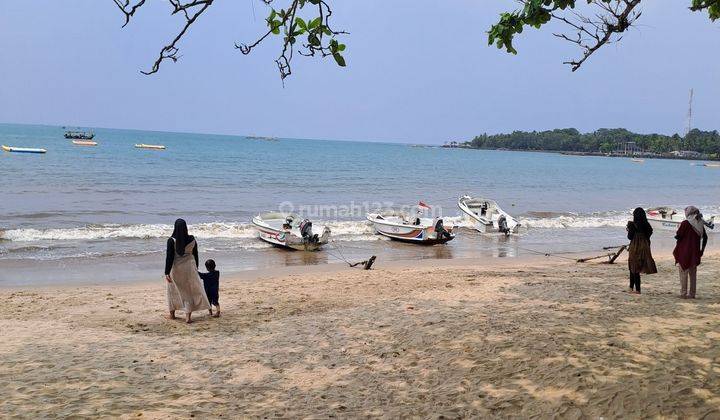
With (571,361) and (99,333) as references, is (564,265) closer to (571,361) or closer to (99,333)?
(571,361)

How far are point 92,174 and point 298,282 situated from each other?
37.2 metres

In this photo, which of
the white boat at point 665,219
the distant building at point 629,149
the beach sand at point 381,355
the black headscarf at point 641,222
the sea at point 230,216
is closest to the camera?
the beach sand at point 381,355

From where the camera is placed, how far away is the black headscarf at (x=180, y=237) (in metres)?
7.50

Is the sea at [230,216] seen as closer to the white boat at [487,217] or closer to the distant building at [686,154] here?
the white boat at [487,217]

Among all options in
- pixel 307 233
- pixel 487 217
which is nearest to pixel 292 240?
pixel 307 233

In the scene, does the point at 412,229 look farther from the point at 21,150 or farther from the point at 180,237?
the point at 21,150

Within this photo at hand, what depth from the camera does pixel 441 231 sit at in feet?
66.0

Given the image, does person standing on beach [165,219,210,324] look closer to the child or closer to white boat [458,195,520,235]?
the child

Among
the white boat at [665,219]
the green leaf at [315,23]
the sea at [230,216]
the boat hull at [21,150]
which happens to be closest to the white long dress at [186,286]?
the green leaf at [315,23]

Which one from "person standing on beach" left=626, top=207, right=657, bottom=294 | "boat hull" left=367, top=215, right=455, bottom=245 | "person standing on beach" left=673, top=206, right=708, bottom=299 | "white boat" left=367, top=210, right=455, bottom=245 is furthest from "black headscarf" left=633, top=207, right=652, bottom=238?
"boat hull" left=367, top=215, right=455, bottom=245

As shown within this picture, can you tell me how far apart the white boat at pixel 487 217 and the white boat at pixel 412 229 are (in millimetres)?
3079

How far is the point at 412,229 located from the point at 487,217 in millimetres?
5310

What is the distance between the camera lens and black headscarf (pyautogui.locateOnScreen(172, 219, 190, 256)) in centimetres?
750

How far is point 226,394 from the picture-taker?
5.18 m
